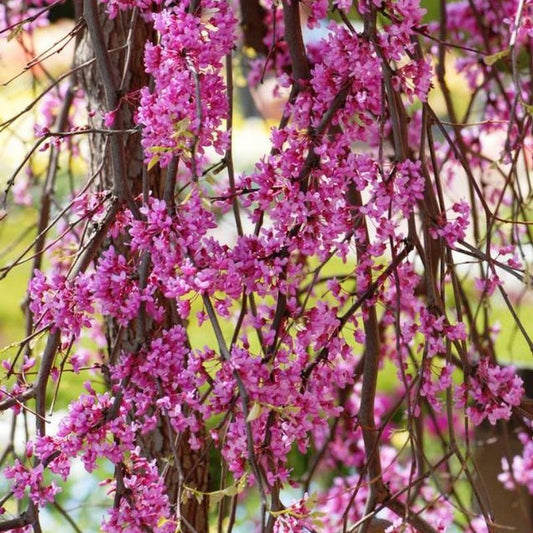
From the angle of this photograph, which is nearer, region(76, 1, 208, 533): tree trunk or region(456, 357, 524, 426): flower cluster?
region(456, 357, 524, 426): flower cluster

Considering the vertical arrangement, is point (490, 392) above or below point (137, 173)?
below

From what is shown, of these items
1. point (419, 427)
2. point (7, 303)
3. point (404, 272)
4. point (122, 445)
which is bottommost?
point (122, 445)

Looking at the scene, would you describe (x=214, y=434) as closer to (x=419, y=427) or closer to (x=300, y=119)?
(x=300, y=119)

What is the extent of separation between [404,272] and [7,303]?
4120mm

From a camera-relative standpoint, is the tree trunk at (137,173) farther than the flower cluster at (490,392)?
Yes

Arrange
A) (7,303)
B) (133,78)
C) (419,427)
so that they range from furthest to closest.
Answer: (7,303) < (419,427) < (133,78)

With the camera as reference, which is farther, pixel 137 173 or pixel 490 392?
pixel 137 173

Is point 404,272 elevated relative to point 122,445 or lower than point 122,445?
elevated

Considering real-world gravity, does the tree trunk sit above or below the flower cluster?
above

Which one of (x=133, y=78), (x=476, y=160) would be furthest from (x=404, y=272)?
(x=476, y=160)

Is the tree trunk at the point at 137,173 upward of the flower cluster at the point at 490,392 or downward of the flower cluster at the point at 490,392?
upward

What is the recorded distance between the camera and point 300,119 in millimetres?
1176

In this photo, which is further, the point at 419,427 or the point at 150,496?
the point at 419,427

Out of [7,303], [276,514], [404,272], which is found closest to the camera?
[276,514]
